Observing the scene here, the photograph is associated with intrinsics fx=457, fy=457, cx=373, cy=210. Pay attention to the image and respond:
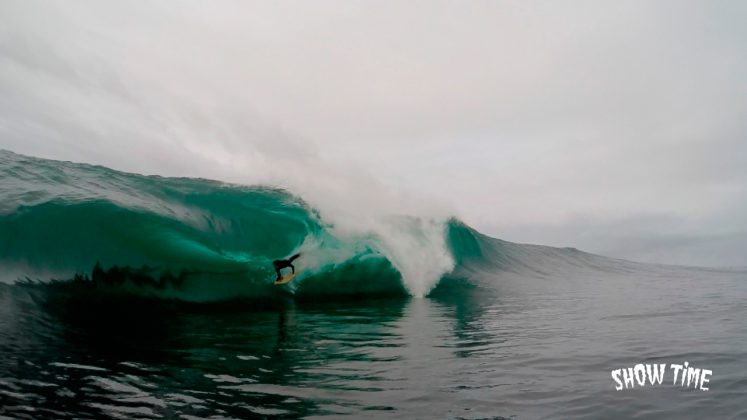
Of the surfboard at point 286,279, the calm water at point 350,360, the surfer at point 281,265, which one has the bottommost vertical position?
the calm water at point 350,360

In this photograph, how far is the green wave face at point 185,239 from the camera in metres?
11.6

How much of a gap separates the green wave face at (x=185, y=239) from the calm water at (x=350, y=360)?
114 centimetres

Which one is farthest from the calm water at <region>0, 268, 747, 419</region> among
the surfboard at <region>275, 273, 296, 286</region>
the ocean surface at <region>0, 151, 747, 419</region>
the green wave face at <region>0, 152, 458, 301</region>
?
the surfboard at <region>275, 273, 296, 286</region>

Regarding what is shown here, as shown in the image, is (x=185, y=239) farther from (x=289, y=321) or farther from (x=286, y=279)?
(x=289, y=321)

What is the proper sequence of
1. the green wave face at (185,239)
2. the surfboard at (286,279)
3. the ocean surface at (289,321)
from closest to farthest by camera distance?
the ocean surface at (289,321) → the green wave face at (185,239) → the surfboard at (286,279)

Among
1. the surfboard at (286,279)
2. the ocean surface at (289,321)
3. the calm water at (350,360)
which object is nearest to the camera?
the calm water at (350,360)

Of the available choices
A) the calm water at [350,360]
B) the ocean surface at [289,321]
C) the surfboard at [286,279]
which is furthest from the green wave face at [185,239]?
the calm water at [350,360]

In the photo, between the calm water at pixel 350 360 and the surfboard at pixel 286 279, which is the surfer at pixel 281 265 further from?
the calm water at pixel 350 360

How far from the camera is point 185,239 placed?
13.4m

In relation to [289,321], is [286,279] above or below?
above

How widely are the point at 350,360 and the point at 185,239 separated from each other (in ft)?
30.8

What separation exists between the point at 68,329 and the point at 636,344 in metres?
8.49

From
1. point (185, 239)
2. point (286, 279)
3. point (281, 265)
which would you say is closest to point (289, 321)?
point (286, 279)

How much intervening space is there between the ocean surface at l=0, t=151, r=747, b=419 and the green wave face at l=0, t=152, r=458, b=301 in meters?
0.05
